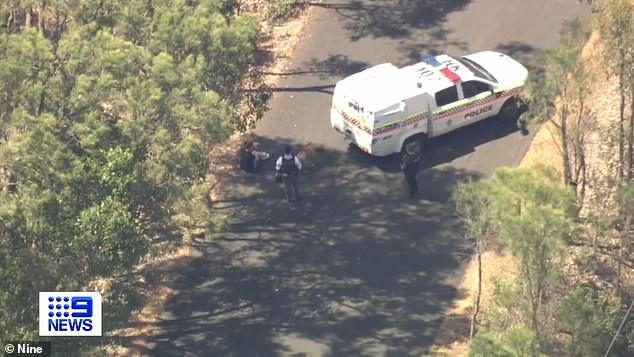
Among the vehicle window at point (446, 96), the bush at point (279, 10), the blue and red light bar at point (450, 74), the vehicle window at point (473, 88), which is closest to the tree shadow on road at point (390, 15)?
the bush at point (279, 10)

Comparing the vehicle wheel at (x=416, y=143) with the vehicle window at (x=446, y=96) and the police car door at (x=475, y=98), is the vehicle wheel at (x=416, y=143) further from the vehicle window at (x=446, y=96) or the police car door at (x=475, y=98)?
the police car door at (x=475, y=98)

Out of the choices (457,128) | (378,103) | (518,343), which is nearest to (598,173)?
(457,128)

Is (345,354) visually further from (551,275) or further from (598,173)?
(598,173)

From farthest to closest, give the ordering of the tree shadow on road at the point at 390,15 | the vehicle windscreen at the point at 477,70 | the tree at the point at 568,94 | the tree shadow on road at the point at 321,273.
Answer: the tree shadow on road at the point at 390,15, the vehicle windscreen at the point at 477,70, the tree shadow on road at the point at 321,273, the tree at the point at 568,94

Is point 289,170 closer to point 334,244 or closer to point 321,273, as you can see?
point 334,244

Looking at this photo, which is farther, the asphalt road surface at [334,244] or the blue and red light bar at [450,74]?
the blue and red light bar at [450,74]

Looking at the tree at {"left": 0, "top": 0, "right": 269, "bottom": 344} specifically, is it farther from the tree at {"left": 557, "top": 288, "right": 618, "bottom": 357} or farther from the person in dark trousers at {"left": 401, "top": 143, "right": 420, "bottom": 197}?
the tree at {"left": 557, "top": 288, "right": 618, "bottom": 357}

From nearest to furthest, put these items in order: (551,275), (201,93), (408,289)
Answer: (551,275) < (201,93) < (408,289)
